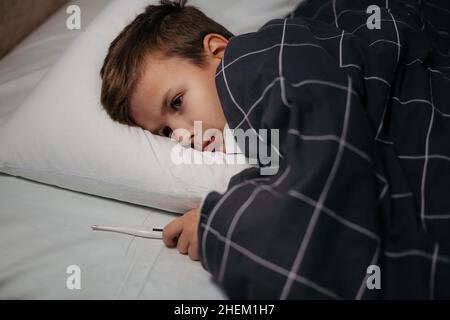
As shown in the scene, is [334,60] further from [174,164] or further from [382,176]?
[174,164]

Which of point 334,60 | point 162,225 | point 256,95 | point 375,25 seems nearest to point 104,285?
point 162,225

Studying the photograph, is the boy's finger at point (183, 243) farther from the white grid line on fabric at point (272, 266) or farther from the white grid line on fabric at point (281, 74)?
the white grid line on fabric at point (281, 74)

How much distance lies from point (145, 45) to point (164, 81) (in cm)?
11

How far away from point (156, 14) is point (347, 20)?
0.44 m

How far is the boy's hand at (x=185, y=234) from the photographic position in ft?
2.36

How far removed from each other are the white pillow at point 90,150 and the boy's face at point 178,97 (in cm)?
5

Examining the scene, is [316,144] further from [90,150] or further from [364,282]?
[90,150]

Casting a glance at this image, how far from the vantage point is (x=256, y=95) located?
2.44 feet

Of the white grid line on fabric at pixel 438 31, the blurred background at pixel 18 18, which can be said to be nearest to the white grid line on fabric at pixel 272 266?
the white grid line on fabric at pixel 438 31

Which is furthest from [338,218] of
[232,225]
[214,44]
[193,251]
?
[214,44]

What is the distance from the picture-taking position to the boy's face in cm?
84

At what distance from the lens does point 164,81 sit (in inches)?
33.3

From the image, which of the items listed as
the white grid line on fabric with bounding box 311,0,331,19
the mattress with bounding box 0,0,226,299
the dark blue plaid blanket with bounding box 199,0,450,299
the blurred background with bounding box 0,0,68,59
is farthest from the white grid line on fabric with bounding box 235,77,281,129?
the blurred background with bounding box 0,0,68,59

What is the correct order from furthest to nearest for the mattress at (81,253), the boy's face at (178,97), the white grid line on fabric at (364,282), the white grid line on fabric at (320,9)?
the white grid line on fabric at (320,9)
the boy's face at (178,97)
the mattress at (81,253)
the white grid line on fabric at (364,282)
